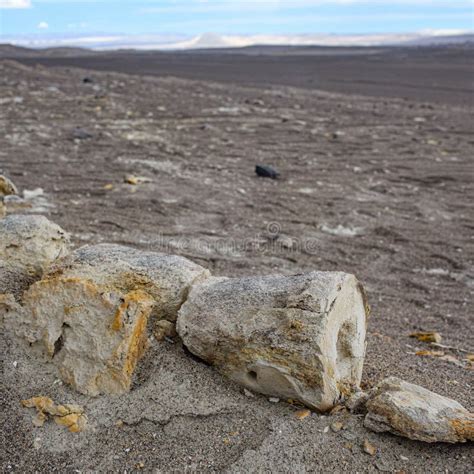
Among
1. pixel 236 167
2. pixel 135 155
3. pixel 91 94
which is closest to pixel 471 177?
pixel 236 167

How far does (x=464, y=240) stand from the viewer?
682 cm

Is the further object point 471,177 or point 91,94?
point 91,94

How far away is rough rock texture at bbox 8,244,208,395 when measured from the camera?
114 inches

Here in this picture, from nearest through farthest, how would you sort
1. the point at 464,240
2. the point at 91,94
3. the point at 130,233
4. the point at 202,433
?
the point at 202,433 < the point at 130,233 < the point at 464,240 < the point at 91,94

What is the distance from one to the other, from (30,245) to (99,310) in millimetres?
845

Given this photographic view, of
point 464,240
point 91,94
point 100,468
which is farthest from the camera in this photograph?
point 91,94

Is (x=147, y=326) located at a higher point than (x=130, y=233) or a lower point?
higher

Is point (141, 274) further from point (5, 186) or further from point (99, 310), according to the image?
point (5, 186)

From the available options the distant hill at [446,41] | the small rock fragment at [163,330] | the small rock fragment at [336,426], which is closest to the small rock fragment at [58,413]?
the small rock fragment at [163,330]

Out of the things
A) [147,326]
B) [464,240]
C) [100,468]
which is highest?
[147,326]

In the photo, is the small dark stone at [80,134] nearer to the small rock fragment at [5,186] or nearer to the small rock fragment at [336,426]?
the small rock fragment at [5,186]

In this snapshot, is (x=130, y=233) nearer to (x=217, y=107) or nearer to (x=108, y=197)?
(x=108, y=197)

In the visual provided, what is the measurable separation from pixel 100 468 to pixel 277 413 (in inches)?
33.5

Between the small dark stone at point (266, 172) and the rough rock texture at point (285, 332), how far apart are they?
19.6ft
